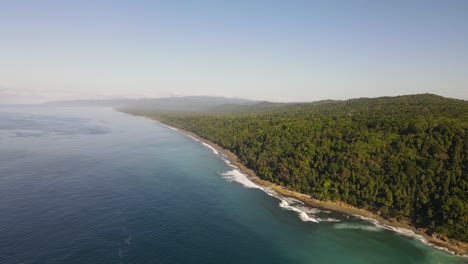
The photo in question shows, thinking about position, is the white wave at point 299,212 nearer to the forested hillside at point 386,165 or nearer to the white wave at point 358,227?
the white wave at point 358,227

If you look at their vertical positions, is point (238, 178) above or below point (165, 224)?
above

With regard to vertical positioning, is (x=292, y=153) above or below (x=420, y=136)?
below

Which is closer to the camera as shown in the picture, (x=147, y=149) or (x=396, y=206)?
(x=396, y=206)

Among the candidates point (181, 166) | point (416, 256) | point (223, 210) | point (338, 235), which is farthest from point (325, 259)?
Answer: point (181, 166)

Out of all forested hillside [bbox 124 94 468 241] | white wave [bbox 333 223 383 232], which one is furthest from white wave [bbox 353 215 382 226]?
forested hillside [bbox 124 94 468 241]

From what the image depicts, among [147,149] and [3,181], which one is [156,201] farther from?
[147,149]

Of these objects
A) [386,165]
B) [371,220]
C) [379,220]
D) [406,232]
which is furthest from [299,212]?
[386,165]

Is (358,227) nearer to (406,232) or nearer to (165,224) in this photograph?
(406,232)

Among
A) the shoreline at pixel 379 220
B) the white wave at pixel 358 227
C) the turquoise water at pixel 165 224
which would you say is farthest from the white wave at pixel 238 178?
the white wave at pixel 358 227
